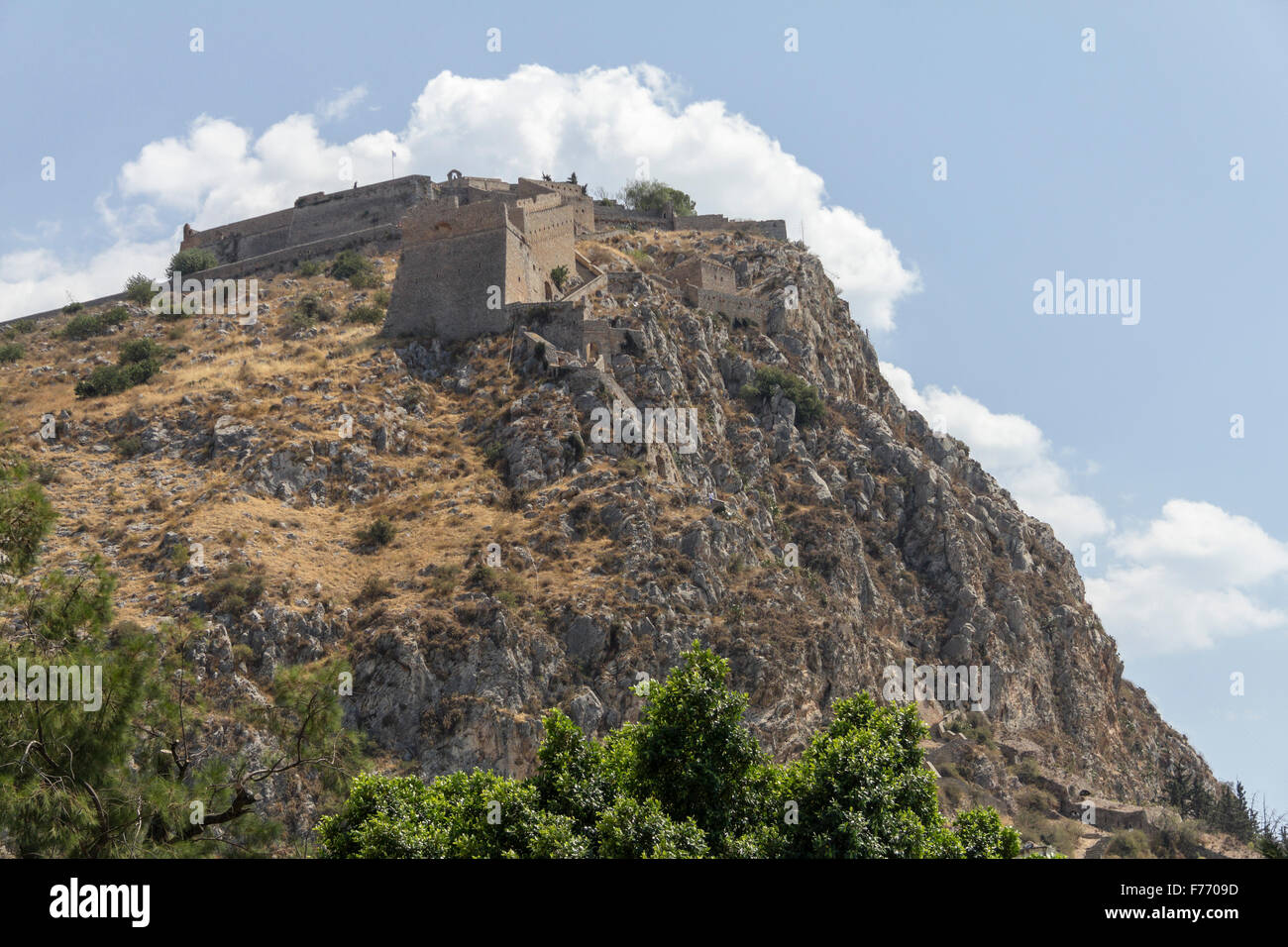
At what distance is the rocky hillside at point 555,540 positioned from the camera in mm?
40500

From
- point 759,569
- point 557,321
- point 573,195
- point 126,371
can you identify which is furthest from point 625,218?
point 759,569

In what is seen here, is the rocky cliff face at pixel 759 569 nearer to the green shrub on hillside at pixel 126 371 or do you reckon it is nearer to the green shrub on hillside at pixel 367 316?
the green shrub on hillside at pixel 367 316

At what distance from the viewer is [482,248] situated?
183 feet

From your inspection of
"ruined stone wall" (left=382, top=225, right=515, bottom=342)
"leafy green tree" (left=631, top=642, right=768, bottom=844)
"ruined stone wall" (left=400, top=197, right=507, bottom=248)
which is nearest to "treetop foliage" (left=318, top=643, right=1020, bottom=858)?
"leafy green tree" (left=631, top=642, right=768, bottom=844)

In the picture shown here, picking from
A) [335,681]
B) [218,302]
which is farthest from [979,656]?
[218,302]

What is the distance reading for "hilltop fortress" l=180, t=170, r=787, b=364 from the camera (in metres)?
55.2

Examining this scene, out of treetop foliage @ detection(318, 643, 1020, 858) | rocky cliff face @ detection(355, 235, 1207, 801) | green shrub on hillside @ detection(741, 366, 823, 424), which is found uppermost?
green shrub on hillside @ detection(741, 366, 823, 424)

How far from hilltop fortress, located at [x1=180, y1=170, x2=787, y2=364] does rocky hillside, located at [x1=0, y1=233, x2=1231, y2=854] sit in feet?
5.01

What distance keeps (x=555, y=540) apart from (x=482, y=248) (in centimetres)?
1675

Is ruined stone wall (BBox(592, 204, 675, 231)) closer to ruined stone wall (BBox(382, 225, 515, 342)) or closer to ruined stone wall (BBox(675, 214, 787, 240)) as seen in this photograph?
ruined stone wall (BBox(675, 214, 787, 240))

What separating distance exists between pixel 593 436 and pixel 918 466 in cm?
1955

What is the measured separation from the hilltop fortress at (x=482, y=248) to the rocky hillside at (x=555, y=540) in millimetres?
1527

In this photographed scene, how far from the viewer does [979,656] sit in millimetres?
55875

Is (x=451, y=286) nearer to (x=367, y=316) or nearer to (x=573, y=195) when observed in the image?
(x=367, y=316)
